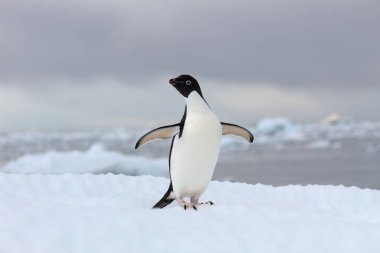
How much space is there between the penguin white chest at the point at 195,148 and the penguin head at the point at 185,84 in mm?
34

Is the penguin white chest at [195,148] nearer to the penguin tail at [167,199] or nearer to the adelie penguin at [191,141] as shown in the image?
the adelie penguin at [191,141]

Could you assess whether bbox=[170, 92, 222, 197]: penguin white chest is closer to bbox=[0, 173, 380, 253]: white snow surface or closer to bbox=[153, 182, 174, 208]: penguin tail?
bbox=[153, 182, 174, 208]: penguin tail

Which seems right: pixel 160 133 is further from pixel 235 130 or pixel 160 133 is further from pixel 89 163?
pixel 89 163

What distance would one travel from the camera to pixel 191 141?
3.05 meters

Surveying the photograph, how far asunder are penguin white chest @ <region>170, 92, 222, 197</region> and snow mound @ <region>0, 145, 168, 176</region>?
480cm

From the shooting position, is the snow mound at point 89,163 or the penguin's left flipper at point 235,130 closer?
the penguin's left flipper at point 235,130

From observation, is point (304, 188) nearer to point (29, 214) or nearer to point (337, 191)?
point (337, 191)

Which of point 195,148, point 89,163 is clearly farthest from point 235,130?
point 89,163

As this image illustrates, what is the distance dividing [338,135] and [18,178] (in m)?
21.1

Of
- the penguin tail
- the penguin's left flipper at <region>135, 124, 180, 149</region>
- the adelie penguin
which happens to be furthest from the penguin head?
the penguin tail

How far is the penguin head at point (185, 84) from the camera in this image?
3.11 meters

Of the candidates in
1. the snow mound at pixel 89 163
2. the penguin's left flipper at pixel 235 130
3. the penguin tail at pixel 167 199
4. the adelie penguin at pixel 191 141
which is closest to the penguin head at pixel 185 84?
the adelie penguin at pixel 191 141

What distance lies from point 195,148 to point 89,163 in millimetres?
5216

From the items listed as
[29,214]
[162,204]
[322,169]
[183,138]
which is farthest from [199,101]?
[322,169]
